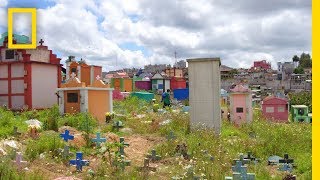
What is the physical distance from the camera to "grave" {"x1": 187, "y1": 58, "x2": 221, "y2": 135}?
12.2m

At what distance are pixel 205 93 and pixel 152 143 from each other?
8.66 feet

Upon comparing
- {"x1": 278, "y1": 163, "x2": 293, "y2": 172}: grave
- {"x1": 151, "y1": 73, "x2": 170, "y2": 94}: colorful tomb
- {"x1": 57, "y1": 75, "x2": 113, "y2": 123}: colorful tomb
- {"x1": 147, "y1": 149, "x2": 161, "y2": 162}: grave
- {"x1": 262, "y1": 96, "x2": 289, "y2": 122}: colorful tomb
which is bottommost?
{"x1": 278, "y1": 163, "x2": 293, "y2": 172}: grave

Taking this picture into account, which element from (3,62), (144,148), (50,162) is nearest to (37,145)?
(50,162)

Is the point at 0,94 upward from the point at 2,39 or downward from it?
downward

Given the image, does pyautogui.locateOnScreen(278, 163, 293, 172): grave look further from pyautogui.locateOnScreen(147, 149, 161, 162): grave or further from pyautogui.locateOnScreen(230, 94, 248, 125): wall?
pyautogui.locateOnScreen(230, 94, 248, 125): wall

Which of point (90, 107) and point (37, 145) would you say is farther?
point (90, 107)

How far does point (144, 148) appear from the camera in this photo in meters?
10.0

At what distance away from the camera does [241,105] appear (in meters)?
17.0

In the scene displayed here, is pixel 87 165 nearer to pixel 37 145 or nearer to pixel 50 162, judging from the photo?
pixel 50 162

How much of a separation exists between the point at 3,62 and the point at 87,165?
35.2 ft

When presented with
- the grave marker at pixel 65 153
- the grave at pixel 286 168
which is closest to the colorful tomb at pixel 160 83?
the grave marker at pixel 65 153

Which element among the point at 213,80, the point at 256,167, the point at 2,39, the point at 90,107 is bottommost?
the point at 256,167

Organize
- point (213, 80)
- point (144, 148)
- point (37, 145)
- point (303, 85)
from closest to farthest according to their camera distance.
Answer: point (37, 145)
point (144, 148)
point (213, 80)
point (303, 85)

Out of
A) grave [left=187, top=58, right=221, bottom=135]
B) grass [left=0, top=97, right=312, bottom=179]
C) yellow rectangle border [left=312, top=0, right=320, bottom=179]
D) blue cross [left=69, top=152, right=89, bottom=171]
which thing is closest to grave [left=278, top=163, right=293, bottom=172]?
grass [left=0, top=97, right=312, bottom=179]
